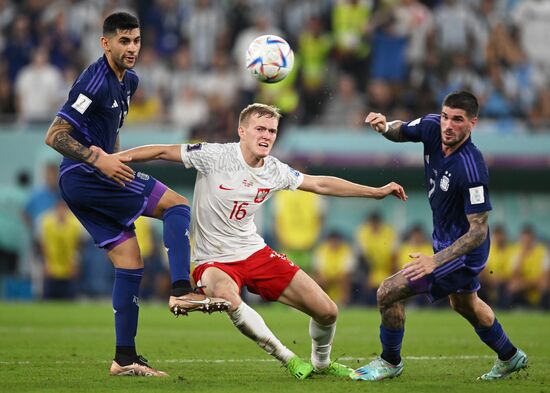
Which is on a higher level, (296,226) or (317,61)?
(317,61)

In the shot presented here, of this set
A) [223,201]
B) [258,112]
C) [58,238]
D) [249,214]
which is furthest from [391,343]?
[58,238]

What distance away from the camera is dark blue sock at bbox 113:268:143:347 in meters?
9.18

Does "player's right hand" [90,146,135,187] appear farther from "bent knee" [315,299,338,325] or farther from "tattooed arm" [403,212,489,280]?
"tattooed arm" [403,212,489,280]

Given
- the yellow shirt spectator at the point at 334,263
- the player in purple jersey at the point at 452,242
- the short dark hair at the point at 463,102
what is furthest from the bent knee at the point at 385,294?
the yellow shirt spectator at the point at 334,263

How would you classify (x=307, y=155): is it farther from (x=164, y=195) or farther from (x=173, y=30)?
(x=164, y=195)

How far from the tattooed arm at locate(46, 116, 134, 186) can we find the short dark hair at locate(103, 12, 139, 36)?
2.90 feet

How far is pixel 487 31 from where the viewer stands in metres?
21.4

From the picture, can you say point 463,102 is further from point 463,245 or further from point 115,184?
point 115,184

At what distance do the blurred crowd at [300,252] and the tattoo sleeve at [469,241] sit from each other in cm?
1005

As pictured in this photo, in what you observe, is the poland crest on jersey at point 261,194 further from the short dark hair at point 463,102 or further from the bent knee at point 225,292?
the short dark hair at point 463,102

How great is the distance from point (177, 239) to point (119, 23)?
177cm

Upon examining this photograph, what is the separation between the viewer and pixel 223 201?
9.13m

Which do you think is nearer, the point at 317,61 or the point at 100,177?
the point at 100,177

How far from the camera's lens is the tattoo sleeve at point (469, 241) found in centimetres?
870
